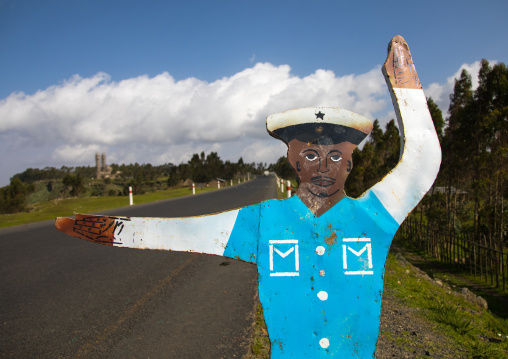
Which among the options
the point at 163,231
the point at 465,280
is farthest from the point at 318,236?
the point at 465,280

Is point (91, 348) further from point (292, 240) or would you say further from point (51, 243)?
point (51, 243)

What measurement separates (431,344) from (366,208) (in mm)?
2487

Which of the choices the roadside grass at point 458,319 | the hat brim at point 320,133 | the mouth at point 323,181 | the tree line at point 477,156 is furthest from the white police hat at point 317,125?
the tree line at point 477,156

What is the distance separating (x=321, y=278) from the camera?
1.76 metres

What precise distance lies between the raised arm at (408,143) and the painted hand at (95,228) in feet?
4.56

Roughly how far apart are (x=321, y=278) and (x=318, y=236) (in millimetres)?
203

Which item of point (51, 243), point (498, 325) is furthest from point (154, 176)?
point (498, 325)

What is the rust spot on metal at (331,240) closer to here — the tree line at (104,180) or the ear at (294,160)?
the ear at (294,160)

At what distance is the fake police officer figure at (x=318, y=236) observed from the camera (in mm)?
1750

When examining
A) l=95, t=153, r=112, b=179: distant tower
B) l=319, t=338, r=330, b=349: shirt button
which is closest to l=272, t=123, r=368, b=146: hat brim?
l=319, t=338, r=330, b=349: shirt button

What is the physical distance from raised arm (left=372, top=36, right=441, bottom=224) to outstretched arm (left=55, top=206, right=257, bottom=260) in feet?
2.42

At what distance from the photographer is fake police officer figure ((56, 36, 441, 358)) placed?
5.74ft

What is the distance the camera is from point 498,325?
5.12 metres

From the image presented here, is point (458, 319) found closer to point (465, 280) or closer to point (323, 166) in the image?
point (323, 166)
